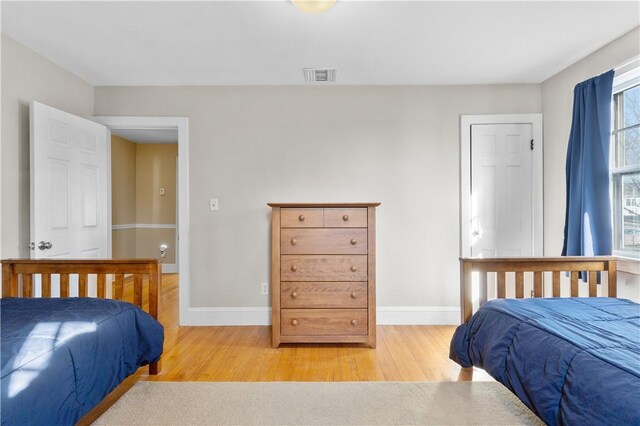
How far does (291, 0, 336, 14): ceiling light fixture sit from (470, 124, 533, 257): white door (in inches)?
81.8

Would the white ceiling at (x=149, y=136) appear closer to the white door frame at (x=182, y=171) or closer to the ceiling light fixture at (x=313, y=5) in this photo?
the white door frame at (x=182, y=171)

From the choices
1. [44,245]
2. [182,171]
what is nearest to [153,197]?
[182,171]

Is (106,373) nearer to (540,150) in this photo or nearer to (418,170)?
(418,170)

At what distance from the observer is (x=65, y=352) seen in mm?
1557

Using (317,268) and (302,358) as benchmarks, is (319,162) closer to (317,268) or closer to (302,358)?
(317,268)

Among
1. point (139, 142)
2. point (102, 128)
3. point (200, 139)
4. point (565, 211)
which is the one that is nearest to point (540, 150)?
point (565, 211)

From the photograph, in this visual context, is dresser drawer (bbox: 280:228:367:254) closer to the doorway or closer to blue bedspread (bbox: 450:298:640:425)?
blue bedspread (bbox: 450:298:640:425)

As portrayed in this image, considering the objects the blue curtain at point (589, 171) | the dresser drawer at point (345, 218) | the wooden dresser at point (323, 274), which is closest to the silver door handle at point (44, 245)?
the wooden dresser at point (323, 274)

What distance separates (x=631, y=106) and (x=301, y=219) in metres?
2.55

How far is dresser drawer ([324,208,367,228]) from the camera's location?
9.73ft

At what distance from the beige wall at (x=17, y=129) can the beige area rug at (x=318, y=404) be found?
4.90 ft

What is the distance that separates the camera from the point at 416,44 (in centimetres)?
274

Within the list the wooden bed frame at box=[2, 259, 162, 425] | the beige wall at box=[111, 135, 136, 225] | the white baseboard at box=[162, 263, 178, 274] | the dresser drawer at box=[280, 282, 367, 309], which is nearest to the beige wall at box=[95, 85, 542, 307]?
the dresser drawer at box=[280, 282, 367, 309]

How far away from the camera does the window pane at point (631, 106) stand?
103 inches
